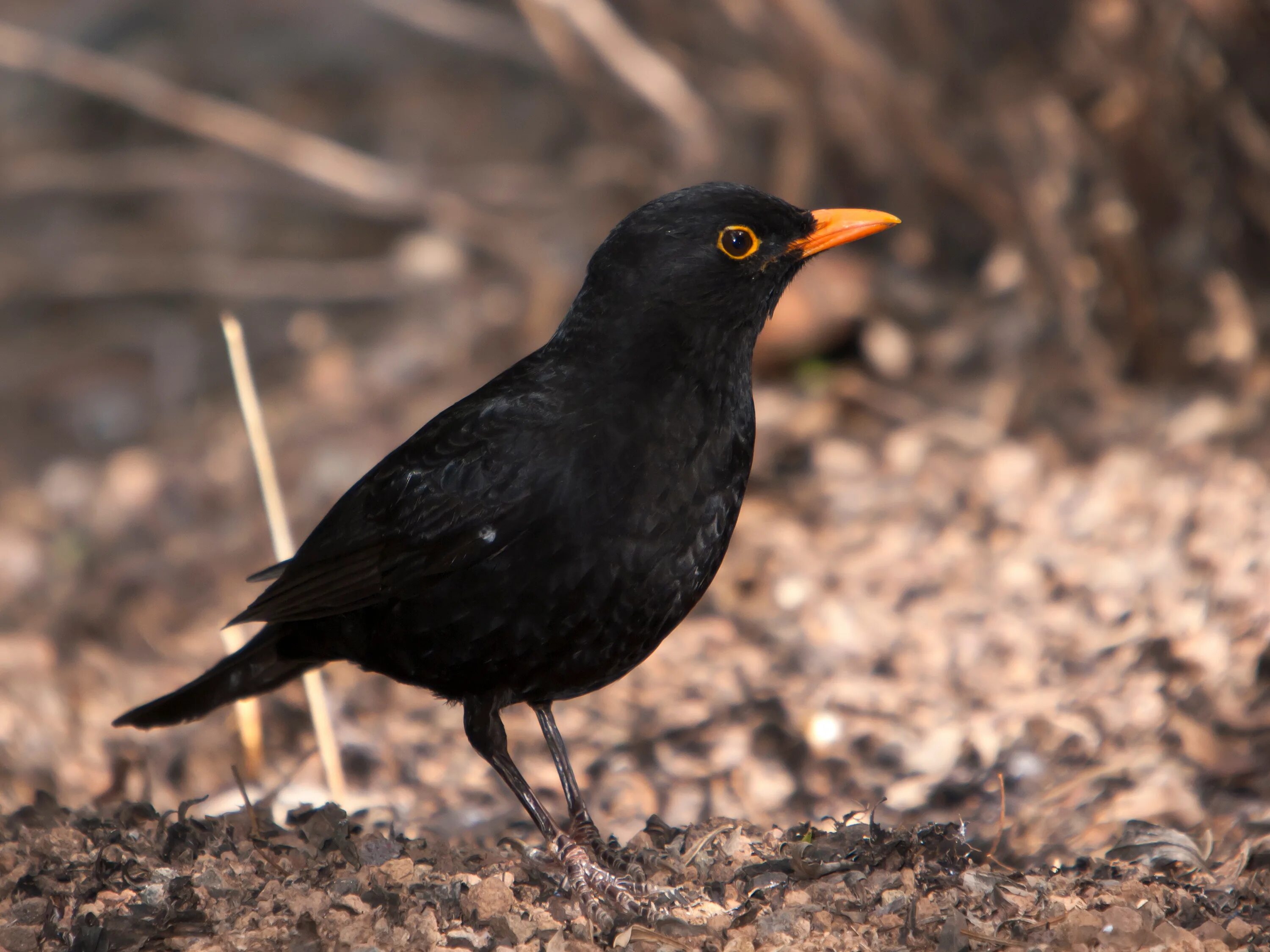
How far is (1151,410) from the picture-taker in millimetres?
6375

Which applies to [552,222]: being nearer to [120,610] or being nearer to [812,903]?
[120,610]

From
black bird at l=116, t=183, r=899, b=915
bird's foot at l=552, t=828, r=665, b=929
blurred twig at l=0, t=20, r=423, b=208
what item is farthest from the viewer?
blurred twig at l=0, t=20, r=423, b=208

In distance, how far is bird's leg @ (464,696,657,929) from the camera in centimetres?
321

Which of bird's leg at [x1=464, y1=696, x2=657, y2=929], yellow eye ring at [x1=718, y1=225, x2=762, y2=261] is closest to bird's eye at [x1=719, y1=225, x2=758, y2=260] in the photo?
yellow eye ring at [x1=718, y1=225, x2=762, y2=261]

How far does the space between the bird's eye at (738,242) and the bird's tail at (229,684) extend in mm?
1752

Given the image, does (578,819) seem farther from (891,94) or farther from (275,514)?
(891,94)

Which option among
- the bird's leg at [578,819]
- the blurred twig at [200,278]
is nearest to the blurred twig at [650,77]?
the blurred twig at [200,278]

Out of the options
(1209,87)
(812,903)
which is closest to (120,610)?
(812,903)

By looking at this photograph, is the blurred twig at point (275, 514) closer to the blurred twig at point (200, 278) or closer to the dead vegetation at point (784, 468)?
the dead vegetation at point (784, 468)

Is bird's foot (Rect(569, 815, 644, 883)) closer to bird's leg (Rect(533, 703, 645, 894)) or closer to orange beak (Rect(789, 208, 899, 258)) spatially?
bird's leg (Rect(533, 703, 645, 894))

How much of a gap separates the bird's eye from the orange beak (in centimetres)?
12

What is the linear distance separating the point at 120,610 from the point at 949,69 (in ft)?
16.3

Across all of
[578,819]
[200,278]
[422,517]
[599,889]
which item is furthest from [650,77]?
[599,889]

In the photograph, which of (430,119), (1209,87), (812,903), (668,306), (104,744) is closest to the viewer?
(812,903)
